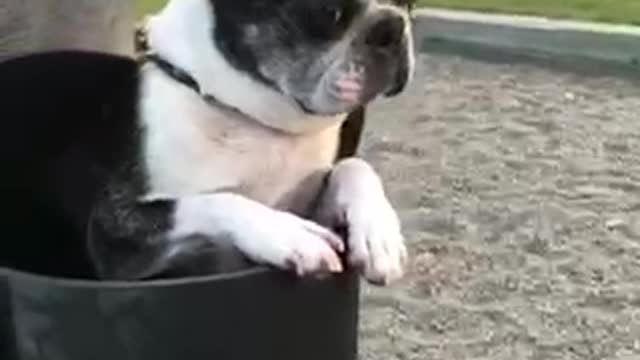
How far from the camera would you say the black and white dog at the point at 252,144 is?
148 cm

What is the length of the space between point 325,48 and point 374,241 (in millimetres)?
181

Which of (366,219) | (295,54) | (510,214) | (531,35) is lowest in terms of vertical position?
(531,35)

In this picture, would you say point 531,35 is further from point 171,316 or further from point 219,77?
point 171,316

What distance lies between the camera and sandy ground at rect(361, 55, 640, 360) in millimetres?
2420

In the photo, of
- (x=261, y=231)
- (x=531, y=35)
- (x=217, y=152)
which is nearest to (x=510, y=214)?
(x=531, y=35)

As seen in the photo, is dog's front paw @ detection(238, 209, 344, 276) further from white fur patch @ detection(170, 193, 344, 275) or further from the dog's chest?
the dog's chest

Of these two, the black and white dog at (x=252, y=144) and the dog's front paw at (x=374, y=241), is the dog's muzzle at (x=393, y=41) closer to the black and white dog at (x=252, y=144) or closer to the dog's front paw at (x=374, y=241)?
the black and white dog at (x=252, y=144)

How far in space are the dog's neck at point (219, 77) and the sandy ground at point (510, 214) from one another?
2.67 feet

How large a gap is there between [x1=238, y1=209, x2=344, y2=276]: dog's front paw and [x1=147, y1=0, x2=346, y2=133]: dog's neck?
0.14m

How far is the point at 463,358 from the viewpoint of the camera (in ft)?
7.66

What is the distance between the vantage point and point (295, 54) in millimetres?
1519

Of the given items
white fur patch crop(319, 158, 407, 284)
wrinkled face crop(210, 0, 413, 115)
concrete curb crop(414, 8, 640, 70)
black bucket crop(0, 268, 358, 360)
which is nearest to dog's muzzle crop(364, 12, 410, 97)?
wrinkled face crop(210, 0, 413, 115)

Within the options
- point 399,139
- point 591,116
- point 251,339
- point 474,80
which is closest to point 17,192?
point 251,339

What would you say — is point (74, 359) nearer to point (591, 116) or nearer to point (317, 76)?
point (317, 76)
